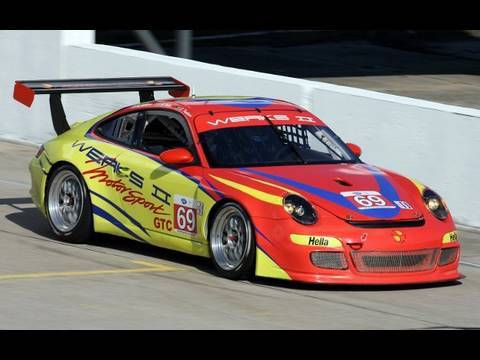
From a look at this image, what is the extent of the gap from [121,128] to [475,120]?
3.89 metres

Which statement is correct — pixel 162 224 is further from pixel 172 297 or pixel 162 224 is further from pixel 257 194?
pixel 172 297

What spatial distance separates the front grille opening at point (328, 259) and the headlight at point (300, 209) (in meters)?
0.26

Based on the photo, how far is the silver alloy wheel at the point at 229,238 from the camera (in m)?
10.6

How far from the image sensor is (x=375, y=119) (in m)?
14.7

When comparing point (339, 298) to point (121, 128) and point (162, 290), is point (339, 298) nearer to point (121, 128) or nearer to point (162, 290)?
point (162, 290)

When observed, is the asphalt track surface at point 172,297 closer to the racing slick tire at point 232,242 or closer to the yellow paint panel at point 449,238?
the racing slick tire at point 232,242

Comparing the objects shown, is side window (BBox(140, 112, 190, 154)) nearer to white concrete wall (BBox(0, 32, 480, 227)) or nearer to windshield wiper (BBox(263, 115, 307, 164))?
windshield wiper (BBox(263, 115, 307, 164))

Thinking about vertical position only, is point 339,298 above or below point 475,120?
below

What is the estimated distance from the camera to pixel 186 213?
1118cm

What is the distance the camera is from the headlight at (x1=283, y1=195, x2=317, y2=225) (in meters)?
10.4

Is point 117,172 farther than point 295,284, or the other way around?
point 117,172

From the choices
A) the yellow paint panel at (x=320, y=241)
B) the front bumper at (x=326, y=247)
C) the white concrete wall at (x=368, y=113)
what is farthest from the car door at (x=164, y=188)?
the white concrete wall at (x=368, y=113)
